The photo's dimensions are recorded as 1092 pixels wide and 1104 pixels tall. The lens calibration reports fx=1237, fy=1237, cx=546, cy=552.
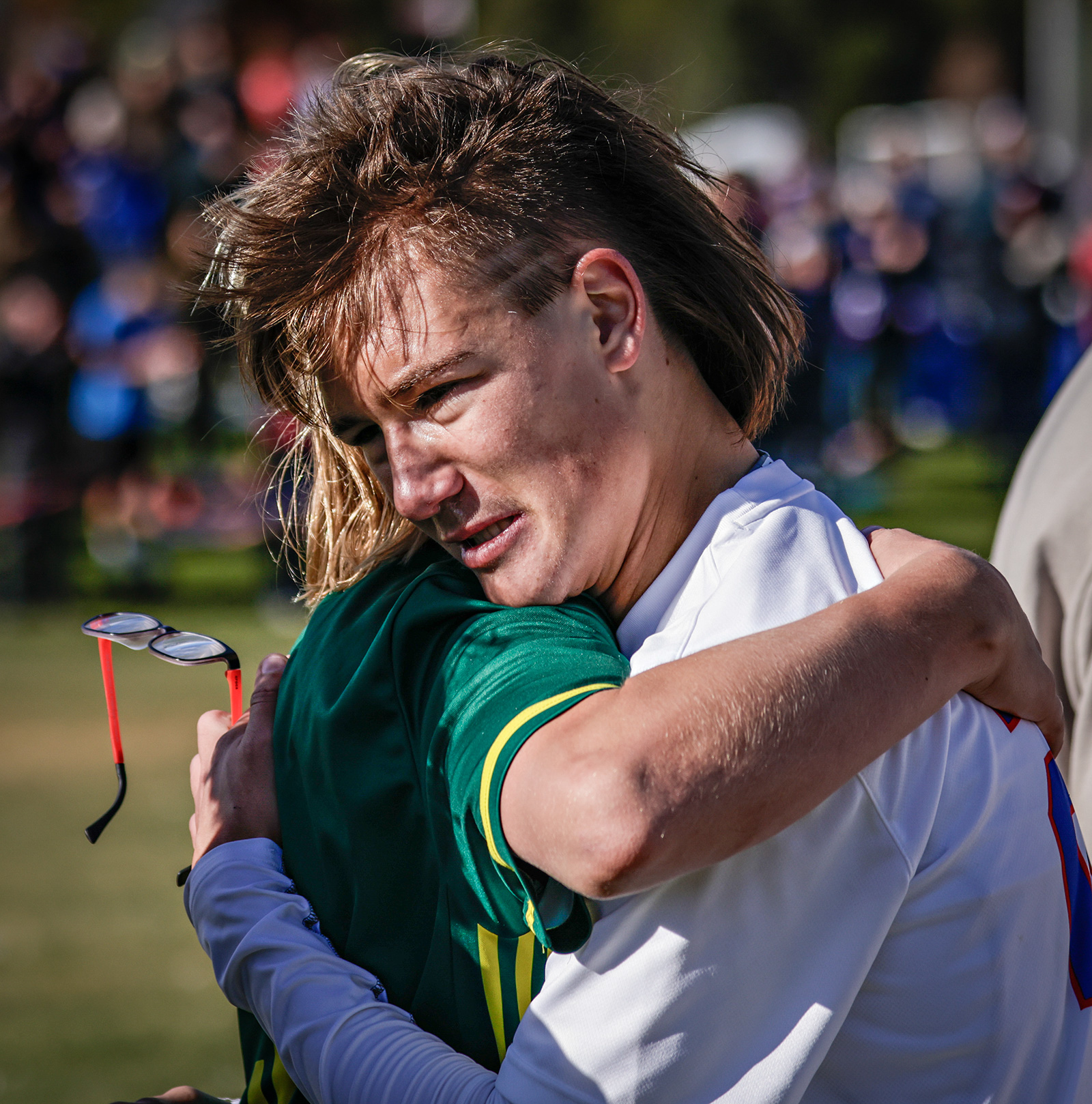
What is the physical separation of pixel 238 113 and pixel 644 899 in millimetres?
9832

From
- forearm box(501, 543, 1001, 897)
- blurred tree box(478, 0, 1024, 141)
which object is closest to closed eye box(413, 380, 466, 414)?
forearm box(501, 543, 1001, 897)

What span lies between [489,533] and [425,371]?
23 cm

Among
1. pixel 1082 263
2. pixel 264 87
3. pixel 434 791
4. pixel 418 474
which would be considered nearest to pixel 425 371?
pixel 418 474

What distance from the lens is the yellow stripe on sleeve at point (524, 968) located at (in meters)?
1.43

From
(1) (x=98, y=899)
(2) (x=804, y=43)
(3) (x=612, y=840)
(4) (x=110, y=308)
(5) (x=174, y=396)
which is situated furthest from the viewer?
(2) (x=804, y=43)

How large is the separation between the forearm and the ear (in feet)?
1.48

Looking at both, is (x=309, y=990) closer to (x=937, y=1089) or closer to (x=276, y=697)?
(x=276, y=697)

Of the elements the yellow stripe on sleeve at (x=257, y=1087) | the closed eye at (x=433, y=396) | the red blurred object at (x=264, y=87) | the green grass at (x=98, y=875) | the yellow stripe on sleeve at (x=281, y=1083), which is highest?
the closed eye at (x=433, y=396)

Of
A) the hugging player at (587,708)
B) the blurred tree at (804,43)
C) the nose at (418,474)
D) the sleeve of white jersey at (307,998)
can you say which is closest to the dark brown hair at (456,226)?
the hugging player at (587,708)

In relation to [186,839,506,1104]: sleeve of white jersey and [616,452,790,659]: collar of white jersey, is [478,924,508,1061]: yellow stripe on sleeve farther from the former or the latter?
[616,452,790,659]: collar of white jersey

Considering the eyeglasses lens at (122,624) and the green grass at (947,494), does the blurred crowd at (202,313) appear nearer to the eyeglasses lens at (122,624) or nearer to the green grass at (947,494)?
the green grass at (947,494)

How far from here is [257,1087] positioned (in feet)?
5.49

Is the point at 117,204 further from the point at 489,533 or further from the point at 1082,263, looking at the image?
the point at 489,533

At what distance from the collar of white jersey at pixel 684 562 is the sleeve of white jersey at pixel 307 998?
20.3 inches
